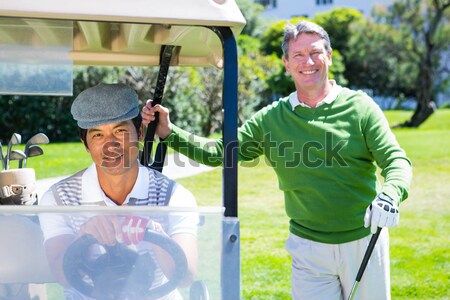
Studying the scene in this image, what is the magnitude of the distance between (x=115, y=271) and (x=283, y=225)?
19.8 ft

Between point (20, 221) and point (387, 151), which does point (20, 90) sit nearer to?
point (20, 221)

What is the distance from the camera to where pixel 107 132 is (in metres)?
2.51

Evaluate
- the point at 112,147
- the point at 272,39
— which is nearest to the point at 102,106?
the point at 112,147

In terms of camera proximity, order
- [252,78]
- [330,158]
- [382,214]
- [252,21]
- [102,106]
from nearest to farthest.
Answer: [382,214], [102,106], [330,158], [252,78], [252,21]

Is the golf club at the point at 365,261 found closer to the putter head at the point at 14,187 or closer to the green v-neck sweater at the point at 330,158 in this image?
the green v-neck sweater at the point at 330,158

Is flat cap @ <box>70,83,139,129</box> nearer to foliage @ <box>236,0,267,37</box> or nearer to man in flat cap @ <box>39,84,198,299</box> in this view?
man in flat cap @ <box>39,84,198,299</box>

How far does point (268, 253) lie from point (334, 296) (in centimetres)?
366

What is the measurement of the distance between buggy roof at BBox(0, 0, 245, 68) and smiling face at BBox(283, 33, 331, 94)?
13.2 inches

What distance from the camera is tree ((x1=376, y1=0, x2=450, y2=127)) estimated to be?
79.0 feet

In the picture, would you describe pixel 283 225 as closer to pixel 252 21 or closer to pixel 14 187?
pixel 14 187

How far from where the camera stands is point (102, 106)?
251cm

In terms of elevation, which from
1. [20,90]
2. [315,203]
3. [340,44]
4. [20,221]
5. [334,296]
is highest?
[20,90]

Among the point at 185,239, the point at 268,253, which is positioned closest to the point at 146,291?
the point at 185,239

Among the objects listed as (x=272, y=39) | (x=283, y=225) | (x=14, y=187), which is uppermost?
(x=14, y=187)
